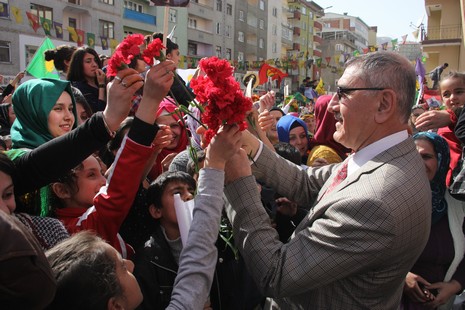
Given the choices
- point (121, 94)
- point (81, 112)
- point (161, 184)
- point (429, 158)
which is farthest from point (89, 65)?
point (429, 158)

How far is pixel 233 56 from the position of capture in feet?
149

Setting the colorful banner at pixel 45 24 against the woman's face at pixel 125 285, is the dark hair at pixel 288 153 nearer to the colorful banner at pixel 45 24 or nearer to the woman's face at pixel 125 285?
the woman's face at pixel 125 285

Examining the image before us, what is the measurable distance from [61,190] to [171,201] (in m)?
0.64

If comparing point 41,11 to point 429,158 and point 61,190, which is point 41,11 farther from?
point 429,158

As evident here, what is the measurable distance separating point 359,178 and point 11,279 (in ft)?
4.46

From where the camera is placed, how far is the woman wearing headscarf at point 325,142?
13.1 ft

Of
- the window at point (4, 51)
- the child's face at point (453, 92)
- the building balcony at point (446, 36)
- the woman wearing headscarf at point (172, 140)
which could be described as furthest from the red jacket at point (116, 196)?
Result: the window at point (4, 51)

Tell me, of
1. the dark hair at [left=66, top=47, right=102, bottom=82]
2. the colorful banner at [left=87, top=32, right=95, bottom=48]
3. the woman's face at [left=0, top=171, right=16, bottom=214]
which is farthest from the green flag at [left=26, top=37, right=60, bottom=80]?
the colorful banner at [left=87, top=32, right=95, bottom=48]

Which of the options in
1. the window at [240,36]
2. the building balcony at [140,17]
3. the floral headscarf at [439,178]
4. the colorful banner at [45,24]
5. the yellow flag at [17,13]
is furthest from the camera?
the window at [240,36]

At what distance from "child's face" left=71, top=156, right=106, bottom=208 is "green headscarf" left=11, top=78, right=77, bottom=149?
33 cm

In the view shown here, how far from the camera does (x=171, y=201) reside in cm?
262

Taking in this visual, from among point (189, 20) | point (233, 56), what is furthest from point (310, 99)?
point (233, 56)

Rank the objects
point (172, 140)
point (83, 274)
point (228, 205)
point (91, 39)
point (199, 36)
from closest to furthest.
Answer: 1. point (83, 274)
2. point (228, 205)
3. point (172, 140)
4. point (91, 39)
5. point (199, 36)

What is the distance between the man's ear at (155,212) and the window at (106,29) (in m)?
29.9
